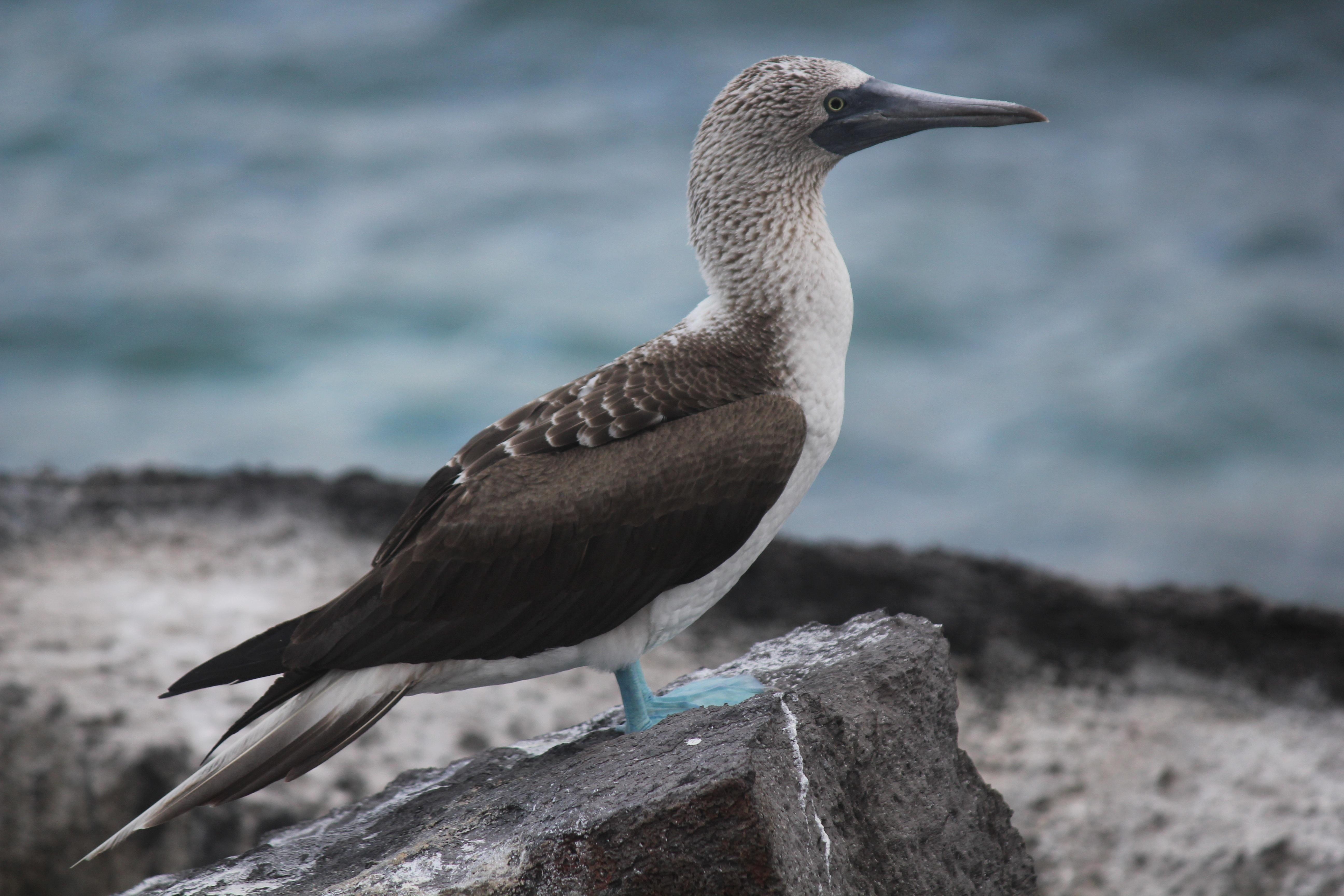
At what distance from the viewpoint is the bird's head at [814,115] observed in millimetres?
5293

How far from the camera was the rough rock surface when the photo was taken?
7734 mm

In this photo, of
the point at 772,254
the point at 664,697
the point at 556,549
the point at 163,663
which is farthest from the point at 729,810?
the point at 163,663

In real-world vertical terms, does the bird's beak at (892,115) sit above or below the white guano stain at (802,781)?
above

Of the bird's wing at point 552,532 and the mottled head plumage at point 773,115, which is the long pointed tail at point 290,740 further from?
the mottled head plumage at point 773,115

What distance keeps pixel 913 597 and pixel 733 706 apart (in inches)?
222

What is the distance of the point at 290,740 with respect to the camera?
467 centimetres

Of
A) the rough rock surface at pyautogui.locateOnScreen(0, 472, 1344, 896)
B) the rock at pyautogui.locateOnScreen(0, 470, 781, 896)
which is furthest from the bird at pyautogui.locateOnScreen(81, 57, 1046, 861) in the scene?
the rough rock surface at pyautogui.locateOnScreen(0, 472, 1344, 896)

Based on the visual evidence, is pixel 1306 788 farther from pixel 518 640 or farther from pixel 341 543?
pixel 341 543

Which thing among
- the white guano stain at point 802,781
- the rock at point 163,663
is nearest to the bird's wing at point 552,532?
the white guano stain at point 802,781

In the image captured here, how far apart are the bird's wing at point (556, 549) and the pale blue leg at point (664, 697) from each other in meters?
0.40

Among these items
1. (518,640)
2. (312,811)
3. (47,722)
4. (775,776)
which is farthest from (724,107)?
(47,722)

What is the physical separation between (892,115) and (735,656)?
5.14 meters

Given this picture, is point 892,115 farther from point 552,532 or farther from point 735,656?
point 735,656

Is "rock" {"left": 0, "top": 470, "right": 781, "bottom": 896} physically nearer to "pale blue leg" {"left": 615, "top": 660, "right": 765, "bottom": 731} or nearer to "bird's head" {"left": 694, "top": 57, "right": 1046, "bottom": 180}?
"pale blue leg" {"left": 615, "top": 660, "right": 765, "bottom": 731}
